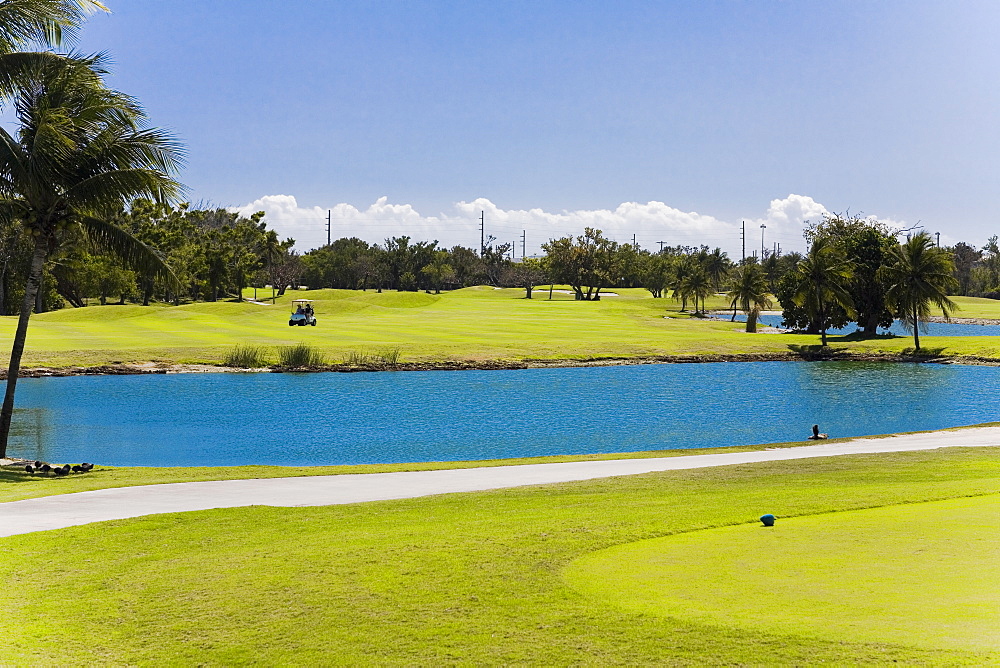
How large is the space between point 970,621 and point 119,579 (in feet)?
30.1

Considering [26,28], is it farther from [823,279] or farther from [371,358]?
[823,279]

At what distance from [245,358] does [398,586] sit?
50134 millimetres

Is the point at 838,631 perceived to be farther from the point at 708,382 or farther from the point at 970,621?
the point at 708,382

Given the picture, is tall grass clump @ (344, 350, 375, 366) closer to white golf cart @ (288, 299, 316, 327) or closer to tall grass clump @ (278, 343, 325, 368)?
tall grass clump @ (278, 343, 325, 368)

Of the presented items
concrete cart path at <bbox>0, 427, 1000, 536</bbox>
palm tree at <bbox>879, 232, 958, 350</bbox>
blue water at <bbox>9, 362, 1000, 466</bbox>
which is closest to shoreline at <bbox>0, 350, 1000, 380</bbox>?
blue water at <bbox>9, 362, 1000, 466</bbox>

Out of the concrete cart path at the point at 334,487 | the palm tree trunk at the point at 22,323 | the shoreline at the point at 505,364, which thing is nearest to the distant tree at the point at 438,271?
the shoreline at the point at 505,364

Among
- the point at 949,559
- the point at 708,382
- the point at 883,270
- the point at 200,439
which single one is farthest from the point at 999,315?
the point at 949,559

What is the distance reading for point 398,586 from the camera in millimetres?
10570

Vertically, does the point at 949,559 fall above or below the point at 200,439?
above

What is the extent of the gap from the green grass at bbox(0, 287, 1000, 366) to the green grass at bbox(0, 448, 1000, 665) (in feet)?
146

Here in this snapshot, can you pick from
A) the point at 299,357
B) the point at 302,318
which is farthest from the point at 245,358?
the point at 302,318

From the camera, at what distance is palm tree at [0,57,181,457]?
2339 cm

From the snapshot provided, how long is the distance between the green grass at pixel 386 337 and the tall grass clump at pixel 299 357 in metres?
0.74

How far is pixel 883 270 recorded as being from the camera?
233 feet
